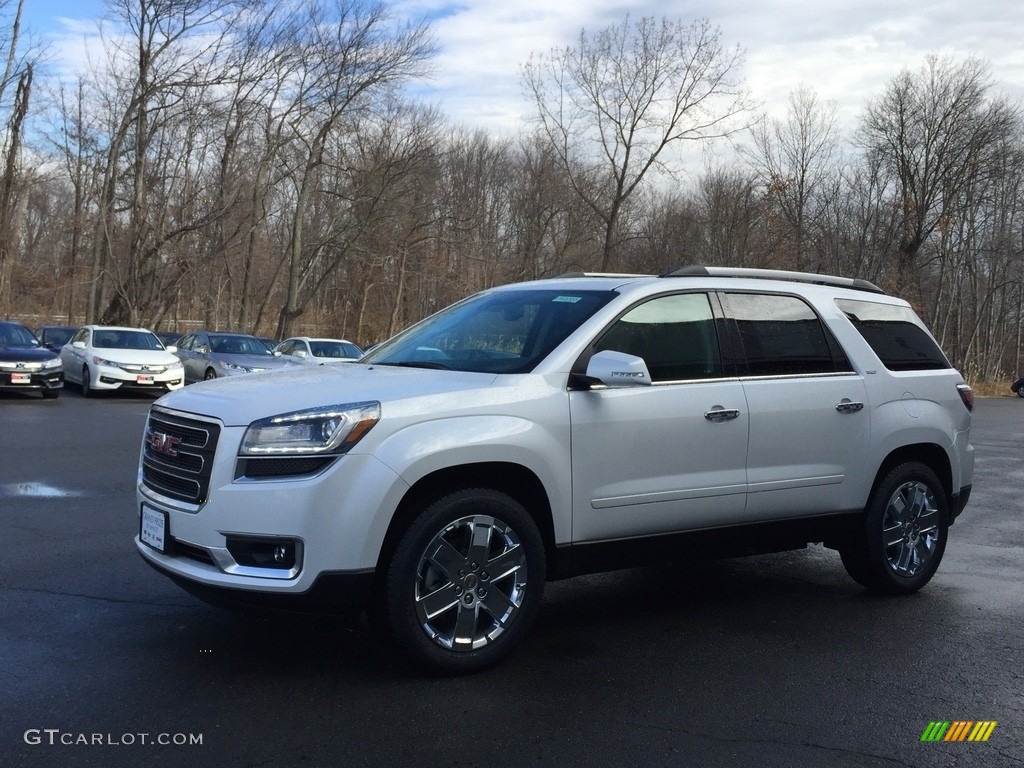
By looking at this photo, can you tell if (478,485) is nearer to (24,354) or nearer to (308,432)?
(308,432)

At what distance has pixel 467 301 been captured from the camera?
5.96 meters

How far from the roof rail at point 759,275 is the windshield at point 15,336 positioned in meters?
17.9

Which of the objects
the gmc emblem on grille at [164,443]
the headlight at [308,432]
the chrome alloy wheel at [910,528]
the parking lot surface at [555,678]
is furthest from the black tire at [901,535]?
the gmc emblem on grille at [164,443]

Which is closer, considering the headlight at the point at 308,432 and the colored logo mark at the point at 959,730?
the colored logo mark at the point at 959,730

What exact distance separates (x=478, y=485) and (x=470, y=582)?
444mm

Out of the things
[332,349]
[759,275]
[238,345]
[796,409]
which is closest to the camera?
[796,409]

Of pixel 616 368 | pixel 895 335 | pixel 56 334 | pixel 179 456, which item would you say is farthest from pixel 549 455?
pixel 56 334

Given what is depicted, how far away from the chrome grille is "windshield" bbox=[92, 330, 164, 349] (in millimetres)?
18255

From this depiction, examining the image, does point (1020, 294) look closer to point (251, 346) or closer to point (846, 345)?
point (251, 346)

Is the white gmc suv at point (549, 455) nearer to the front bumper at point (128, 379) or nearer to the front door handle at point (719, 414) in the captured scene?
the front door handle at point (719, 414)

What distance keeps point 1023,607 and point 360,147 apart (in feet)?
124

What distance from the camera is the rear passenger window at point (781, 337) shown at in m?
5.46

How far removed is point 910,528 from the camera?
20.0 feet

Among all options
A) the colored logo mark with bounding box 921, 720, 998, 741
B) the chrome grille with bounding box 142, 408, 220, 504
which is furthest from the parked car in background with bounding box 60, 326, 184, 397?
the colored logo mark with bounding box 921, 720, 998, 741
